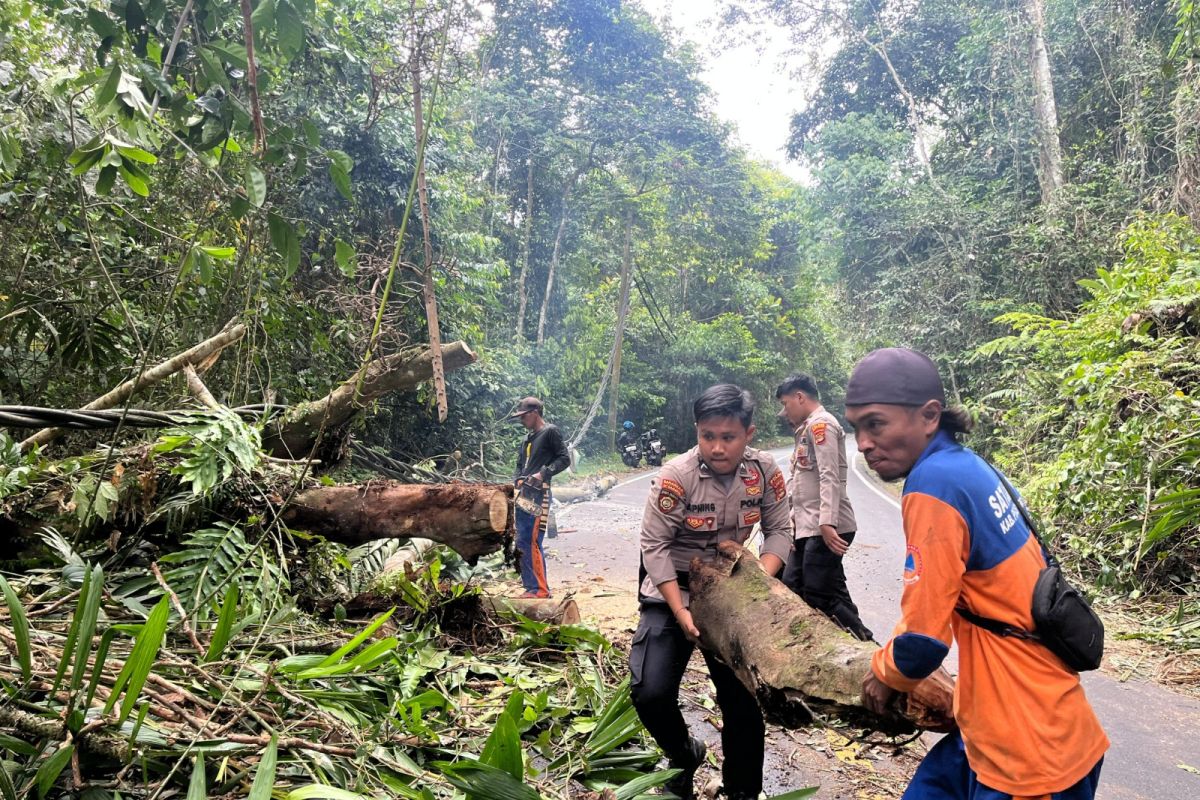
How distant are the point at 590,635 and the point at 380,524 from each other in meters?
1.44

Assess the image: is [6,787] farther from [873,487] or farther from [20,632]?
[873,487]

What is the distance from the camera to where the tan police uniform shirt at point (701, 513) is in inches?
115

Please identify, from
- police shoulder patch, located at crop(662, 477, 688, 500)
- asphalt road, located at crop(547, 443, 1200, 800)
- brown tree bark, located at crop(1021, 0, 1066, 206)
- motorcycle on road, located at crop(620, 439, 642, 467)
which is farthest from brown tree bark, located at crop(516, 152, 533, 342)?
police shoulder patch, located at crop(662, 477, 688, 500)

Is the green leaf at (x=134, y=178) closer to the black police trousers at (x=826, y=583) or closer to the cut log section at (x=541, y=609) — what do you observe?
the cut log section at (x=541, y=609)

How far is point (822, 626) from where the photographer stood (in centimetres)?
241

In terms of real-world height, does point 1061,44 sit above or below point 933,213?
above

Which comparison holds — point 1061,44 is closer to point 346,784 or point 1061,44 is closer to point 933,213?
point 933,213

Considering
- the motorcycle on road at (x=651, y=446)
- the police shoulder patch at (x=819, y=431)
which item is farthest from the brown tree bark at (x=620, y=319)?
the police shoulder patch at (x=819, y=431)

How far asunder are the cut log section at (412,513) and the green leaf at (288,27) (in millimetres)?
2231

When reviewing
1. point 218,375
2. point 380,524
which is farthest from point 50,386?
point 380,524

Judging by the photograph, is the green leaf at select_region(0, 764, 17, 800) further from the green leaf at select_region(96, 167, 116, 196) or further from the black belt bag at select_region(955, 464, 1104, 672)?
the black belt bag at select_region(955, 464, 1104, 672)

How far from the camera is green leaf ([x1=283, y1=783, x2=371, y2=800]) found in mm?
1919

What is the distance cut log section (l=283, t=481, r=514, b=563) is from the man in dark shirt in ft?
8.63

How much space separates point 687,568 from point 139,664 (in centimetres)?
199
